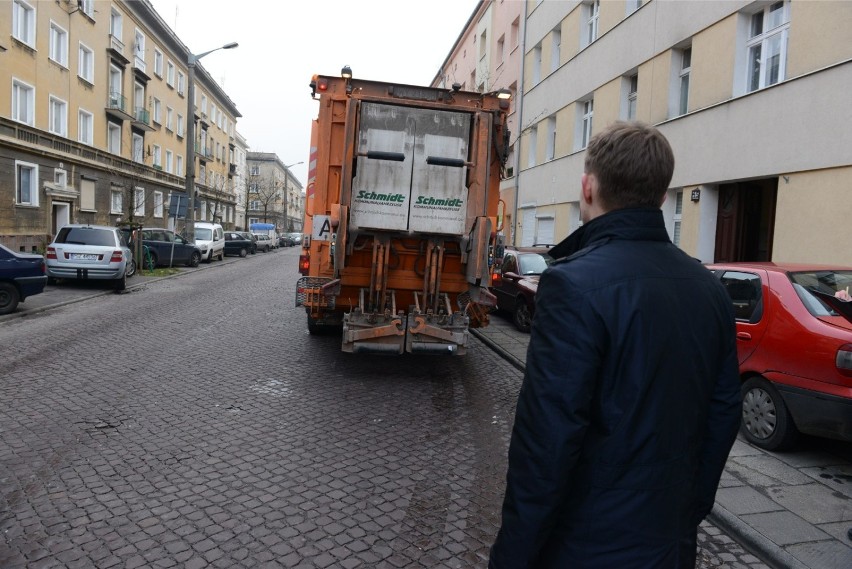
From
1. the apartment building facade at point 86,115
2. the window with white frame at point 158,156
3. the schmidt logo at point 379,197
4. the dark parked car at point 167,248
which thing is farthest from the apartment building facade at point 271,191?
the schmidt logo at point 379,197

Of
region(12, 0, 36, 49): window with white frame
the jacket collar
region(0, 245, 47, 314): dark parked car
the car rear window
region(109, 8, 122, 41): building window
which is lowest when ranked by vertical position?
region(0, 245, 47, 314): dark parked car

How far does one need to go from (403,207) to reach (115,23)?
3228 cm

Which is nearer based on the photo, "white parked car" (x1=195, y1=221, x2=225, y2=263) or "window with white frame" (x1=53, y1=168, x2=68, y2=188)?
"window with white frame" (x1=53, y1=168, x2=68, y2=188)

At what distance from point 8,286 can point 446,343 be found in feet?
30.8

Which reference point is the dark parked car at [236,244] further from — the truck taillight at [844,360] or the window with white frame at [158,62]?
the truck taillight at [844,360]

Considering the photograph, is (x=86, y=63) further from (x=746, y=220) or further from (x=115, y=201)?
(x=746, y=220)

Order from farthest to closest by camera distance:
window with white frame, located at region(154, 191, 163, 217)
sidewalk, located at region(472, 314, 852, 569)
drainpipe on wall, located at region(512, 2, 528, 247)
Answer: window with white frame, located at region(154, 191, 163, 217) → drainpipe on wall, located at region(512, 2, 528, 247) → sidewalk, located at region(472, 314, 852, 569)

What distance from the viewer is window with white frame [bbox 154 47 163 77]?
39.1 meters

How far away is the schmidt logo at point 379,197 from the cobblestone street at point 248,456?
2179mm

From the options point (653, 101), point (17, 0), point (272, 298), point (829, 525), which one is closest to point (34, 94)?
point (17, 0)

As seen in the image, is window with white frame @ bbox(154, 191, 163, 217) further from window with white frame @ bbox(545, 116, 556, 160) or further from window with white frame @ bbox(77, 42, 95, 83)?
window with white frame @ bbox(545, 116, 556, 160)

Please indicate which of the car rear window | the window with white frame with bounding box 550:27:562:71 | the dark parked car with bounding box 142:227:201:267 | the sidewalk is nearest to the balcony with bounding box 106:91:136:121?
the dark parked car with bounding box 142:227:201:267

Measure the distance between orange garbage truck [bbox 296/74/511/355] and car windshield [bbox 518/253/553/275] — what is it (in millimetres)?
4579

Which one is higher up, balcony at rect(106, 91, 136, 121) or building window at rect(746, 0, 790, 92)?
balcony at rect(106, 91, 136, 121)
